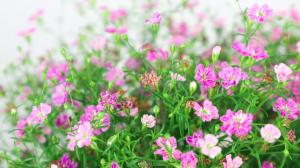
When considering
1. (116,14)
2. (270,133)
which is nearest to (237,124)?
(270,133)

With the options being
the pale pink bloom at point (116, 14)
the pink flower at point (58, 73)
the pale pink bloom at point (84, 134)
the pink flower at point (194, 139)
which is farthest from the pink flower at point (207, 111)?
the pale pink bloom at point (116, 14)

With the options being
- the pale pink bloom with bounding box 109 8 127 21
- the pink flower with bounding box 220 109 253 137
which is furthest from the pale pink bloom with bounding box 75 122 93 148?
the pale pink bloom with bounding box 109 8 127 21

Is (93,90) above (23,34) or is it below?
below

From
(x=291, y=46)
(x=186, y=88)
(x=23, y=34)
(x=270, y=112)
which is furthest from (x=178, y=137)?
(x=291, y=46)

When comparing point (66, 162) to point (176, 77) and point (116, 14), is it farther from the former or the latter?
point (116, 14)

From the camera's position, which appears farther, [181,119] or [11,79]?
[11,79]

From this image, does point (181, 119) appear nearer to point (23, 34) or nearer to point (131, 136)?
point (131, 136)

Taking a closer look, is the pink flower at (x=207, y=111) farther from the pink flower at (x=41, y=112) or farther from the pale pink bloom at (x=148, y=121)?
the pink flower at (x=41, y=112)
